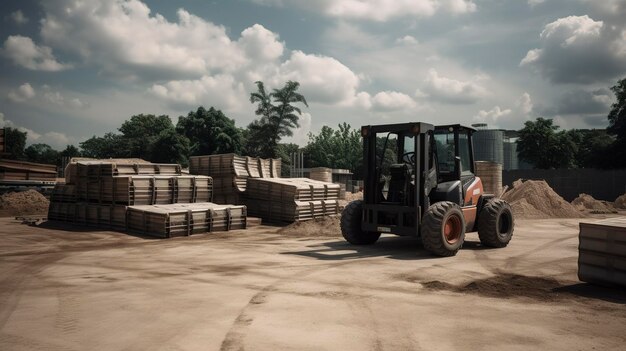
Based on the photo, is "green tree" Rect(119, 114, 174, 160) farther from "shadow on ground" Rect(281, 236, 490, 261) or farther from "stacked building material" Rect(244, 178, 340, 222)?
"shadow on ground" Rect(281, 236, 490, 261)

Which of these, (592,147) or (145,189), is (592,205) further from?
(592,147)

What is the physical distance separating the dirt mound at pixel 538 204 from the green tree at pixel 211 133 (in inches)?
1170

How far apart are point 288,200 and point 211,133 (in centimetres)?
3062

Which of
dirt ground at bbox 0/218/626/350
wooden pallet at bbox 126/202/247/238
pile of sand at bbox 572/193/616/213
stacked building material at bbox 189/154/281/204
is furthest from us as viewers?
pile of sand at bbox 572/193/616/213

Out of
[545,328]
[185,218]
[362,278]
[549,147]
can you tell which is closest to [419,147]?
[362,278]

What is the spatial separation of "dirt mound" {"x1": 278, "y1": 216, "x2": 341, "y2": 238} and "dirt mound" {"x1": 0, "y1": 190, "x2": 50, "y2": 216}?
1450 centimetres

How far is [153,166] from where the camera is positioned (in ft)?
59.6

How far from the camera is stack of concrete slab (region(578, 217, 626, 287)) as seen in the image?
7.06 meters

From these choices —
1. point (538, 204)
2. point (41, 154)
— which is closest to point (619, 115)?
point (538, 204)

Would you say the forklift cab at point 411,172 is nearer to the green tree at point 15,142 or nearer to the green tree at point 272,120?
the green tree at point 272,120

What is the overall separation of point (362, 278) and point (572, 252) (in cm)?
650

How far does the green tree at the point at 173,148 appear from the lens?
49.0 metres

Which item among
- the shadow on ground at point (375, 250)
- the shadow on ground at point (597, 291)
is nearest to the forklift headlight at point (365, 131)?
the shadow on ground at point (375, 250)

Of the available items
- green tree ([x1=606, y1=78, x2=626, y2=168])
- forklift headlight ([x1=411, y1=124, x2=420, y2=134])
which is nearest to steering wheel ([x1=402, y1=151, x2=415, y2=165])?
forklift headlight ([x1=411, y1=124, x2=420, y2=134])
